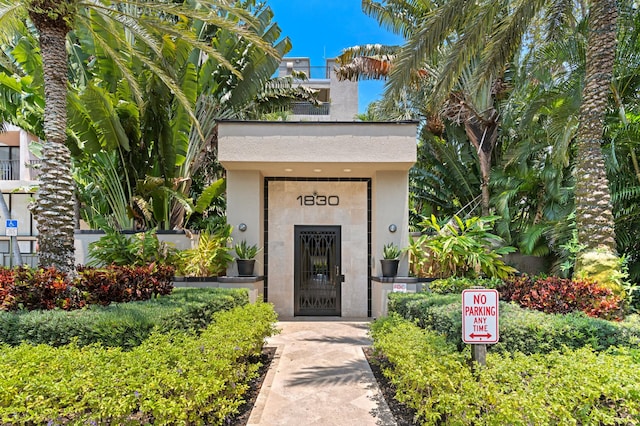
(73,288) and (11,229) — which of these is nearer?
(73,288)

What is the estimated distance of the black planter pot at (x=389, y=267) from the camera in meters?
10.1

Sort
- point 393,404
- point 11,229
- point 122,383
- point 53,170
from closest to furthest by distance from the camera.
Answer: point 122,383 → point 393,404 → point 53,170 → point 11,229

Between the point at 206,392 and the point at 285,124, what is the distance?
280 inches

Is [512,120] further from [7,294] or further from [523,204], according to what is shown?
[7,294]

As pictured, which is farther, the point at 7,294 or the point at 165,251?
the point at 165,251

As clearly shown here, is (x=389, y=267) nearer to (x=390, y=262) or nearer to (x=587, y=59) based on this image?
(x=390, y=262)

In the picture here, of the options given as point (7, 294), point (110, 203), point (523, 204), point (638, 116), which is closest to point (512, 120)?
point (523, 204)

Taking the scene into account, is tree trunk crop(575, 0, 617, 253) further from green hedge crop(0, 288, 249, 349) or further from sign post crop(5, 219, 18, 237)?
sign post crop(5, 219, 18, 237)

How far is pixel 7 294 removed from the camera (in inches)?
233

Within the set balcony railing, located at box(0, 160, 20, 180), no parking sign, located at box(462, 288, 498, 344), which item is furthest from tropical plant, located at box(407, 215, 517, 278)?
balcony railing, located at box(0, 160, 20, 180)

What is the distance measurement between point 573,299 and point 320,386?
13.2 ft

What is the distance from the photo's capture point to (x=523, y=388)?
139 inches

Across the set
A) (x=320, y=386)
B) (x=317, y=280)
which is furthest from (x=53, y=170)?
(x=317, y=280)

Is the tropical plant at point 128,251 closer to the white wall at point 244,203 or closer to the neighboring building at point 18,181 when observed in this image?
the white wall at point 244,203
